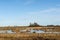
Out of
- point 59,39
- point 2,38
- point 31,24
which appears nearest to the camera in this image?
point 59,39

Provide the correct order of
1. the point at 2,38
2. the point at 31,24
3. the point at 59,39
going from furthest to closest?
the point at 31,24 → the point at 2,38 → the point at 59,39

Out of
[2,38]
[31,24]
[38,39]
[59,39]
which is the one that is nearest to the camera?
[38,39]

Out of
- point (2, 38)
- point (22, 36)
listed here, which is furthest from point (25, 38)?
point (2, 38)

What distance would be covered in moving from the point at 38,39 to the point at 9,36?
786 cm

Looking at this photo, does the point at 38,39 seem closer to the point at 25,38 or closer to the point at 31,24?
the point at 25,38

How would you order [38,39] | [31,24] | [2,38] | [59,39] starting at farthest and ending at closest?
1. [31,24]
2. [2,38]
3. [59,39]
4. [38,39]

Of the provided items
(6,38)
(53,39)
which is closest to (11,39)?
(6,38)

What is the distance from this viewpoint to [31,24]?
73.4 meters

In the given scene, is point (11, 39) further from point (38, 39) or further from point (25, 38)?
point (38, 39)

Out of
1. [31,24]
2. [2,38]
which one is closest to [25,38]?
[2,38]

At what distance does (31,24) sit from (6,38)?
4286 centimetres

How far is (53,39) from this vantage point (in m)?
28.7

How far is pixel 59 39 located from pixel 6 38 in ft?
34.9

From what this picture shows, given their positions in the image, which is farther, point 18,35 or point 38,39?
point 18,35
